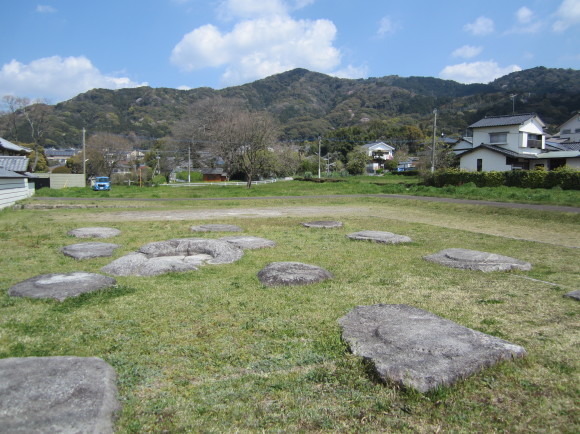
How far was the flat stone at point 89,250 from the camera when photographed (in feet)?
24.4

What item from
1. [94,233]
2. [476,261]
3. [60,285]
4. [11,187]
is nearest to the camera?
[60,285]

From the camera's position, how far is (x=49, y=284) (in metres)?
5.27

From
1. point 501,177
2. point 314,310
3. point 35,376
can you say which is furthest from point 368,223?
point 501,177

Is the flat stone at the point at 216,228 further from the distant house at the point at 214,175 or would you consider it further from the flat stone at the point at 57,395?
the distant house at the point at 214,175

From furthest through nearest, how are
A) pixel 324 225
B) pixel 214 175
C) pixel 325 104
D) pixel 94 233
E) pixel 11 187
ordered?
pixel 325 104, pixel 214 175, pixel 11 187, pixel 324 225, pixel 94 233

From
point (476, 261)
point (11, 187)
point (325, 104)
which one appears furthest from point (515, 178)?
point (325, 104)

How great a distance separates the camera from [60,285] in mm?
5207

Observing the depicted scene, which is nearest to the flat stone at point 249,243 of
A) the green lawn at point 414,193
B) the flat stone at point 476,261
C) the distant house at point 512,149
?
the flat stone at point 476,261

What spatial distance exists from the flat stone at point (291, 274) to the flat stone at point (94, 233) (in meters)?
5.54

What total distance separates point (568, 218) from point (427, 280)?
33.4 feet

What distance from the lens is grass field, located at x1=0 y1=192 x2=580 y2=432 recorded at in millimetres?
2561

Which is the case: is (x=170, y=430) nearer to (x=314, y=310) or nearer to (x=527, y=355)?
(x=314, y=310)

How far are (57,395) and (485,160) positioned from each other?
119ft

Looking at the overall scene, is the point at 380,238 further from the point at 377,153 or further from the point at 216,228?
the point at 377,153
